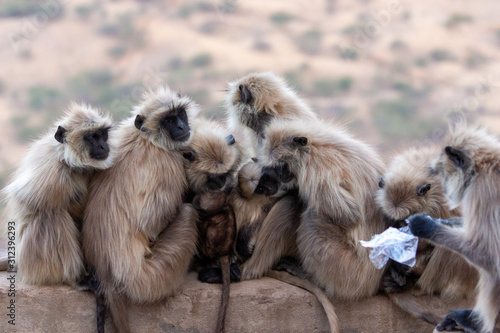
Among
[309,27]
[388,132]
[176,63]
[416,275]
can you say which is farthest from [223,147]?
[309,27]

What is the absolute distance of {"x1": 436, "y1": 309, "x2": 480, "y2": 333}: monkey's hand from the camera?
411 centimetres

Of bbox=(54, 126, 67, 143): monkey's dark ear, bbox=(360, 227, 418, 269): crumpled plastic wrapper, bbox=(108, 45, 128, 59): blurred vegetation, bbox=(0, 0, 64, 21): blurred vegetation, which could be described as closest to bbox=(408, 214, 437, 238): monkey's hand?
bbox=(360, 227, 418, 269): crumpled plastic wrapper

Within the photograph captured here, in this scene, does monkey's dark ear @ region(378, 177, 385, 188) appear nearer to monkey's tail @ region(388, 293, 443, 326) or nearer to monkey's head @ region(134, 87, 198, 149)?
monkey's tail @ region(388, 293, 443, 326)

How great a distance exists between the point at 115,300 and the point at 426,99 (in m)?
22.0

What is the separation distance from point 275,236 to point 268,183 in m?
0.41

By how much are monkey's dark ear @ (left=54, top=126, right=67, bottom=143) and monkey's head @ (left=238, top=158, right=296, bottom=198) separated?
1349 mm

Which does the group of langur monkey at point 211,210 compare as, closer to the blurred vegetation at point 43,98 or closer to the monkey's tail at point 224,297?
the monkey's tail at point 224,297

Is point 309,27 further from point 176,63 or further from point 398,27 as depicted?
point 176,63

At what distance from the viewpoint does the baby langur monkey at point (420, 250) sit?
4379mm

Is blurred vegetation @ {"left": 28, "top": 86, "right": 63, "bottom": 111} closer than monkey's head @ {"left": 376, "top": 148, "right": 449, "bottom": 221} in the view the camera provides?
No

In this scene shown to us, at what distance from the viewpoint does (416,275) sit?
4598mm

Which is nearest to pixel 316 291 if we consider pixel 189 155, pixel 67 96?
pixel 189 155

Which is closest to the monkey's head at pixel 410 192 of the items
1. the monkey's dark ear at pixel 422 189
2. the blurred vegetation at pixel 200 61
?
the monkey's dark ear at pixel 422 189

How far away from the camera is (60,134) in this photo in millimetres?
4340
